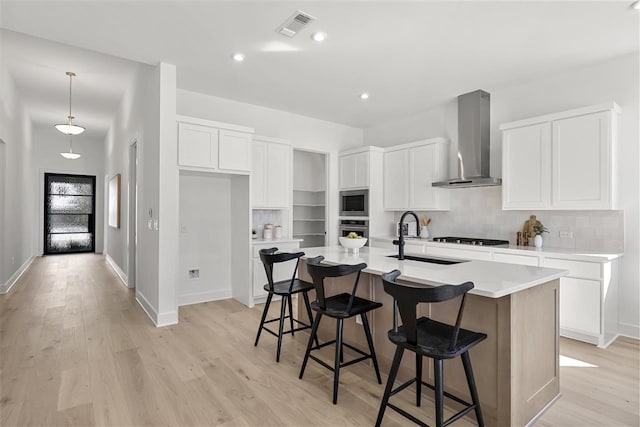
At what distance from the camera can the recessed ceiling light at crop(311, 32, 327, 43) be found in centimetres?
308

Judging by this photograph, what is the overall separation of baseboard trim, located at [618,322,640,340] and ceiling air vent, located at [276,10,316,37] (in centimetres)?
428

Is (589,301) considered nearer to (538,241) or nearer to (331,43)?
(538,241)

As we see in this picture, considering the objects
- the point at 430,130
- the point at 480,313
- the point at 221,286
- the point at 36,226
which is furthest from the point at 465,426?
the point at 36,226

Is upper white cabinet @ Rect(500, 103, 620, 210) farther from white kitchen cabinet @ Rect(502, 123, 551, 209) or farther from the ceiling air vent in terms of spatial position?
the ceiling air vent

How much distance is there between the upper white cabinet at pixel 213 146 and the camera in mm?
3992

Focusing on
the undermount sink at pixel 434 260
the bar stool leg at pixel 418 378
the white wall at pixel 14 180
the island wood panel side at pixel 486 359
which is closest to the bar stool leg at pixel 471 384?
the island wood panel side at pixel 486 359

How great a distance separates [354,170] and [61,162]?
27.5ft

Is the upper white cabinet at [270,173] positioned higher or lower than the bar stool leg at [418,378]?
higher

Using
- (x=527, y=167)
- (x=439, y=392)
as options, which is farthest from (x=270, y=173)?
(x=439, y=392)

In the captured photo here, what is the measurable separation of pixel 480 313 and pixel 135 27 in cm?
355

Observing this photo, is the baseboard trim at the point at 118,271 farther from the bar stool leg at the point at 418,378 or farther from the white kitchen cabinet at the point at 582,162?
the white kitchen cabinet at the point at 582,162

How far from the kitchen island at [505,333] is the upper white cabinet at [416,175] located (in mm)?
2636

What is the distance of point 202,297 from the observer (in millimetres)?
4680

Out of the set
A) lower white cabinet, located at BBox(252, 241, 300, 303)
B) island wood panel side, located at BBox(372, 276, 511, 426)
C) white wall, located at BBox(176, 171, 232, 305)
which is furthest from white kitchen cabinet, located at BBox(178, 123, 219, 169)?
island wood panel side, located at BBox(372, 276, 511, 426)
